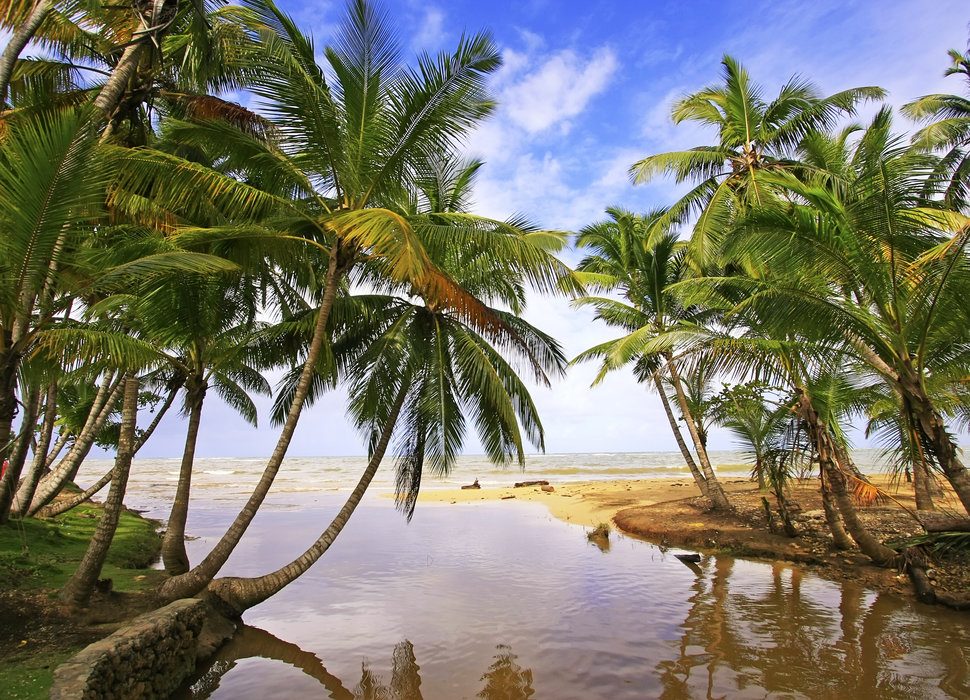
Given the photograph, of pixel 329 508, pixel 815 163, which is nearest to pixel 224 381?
pixel 329 508

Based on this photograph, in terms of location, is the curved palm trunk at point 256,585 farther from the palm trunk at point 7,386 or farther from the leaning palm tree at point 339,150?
the palm trunk at point 7,386

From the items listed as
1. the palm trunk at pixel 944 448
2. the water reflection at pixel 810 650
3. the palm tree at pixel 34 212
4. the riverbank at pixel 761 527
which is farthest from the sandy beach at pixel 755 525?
the palm tree at pixel 34 212

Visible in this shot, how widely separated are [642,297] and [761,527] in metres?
7.03

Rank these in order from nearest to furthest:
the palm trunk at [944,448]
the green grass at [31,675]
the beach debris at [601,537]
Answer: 1. the green grass at [31,675]
2. the palm trunk at [944,448]
3. the beach debris at [601,537]

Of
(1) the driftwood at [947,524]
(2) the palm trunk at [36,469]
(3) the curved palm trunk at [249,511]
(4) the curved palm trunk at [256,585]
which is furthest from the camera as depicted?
(2) the palm trunk at [36,469]

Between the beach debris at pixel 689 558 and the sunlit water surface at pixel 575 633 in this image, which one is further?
the beach debris at pixel 689 558

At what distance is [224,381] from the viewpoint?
1655cm

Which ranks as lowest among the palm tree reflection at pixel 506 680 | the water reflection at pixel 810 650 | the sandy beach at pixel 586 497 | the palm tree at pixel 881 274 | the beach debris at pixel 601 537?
the sandy beach at pixel 586 497

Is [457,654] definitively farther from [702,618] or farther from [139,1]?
[139,1]

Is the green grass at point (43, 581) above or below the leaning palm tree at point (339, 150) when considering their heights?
below

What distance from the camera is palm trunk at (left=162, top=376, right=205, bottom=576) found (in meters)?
8.09

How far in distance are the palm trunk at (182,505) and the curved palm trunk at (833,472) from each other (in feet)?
32.2

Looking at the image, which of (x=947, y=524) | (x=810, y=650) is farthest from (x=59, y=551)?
(x=947, y=524)

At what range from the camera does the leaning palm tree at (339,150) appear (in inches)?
265
